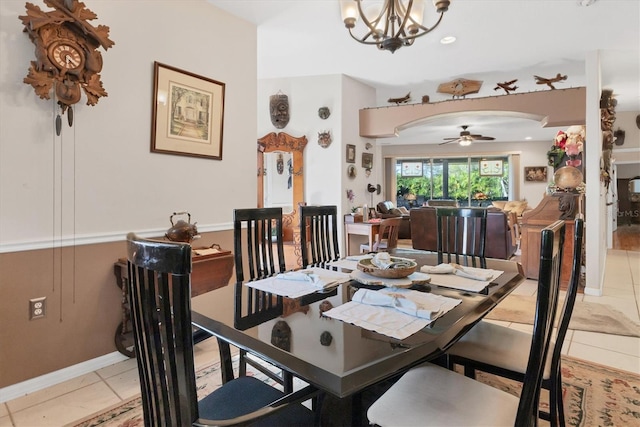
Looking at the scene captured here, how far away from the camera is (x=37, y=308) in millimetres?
2117

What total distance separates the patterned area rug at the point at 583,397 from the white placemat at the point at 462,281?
841 millimetres

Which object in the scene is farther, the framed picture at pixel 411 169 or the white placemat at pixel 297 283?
the framed picture at pixel 411 169

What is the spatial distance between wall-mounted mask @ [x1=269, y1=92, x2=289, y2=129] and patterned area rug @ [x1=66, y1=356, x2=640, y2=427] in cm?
374

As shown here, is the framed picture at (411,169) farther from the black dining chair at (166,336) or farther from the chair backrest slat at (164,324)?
the chair backrest slat at (164,324)

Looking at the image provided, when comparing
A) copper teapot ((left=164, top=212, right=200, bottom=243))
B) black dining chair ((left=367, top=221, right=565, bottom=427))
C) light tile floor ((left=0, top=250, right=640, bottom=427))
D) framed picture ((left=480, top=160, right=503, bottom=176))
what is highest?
framed picture ((left=480, top=160, right=503, bottom=176))

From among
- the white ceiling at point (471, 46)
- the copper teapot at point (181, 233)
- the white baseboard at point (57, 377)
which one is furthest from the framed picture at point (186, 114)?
the white baseboard at point (57, 377)

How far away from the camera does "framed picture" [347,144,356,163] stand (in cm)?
520

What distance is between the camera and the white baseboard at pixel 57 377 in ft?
6.61

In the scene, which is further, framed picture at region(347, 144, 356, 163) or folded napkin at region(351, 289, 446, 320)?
framed picture at region(347, 144, 356, 163)

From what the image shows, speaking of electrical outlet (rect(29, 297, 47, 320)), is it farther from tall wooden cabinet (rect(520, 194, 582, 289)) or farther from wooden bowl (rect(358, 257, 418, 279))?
tall wooden cabinet (rect(520, 194, 582, 289))

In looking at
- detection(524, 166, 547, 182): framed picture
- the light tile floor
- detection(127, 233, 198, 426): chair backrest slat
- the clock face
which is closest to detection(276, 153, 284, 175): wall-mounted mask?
the light tile floor

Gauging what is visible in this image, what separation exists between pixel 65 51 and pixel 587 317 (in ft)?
14.9

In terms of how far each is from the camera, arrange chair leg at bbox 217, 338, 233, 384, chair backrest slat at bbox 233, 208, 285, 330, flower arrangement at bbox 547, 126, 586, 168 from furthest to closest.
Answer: flower arrangement at bbox 547, 126, 586, 168, chair leg at bbox 217, 338, 233, 384, chair backrest slat at bbox 233, 208, 285, 330

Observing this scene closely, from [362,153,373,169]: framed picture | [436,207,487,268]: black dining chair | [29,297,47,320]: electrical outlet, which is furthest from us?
[362,153,373,169]: framed picture
